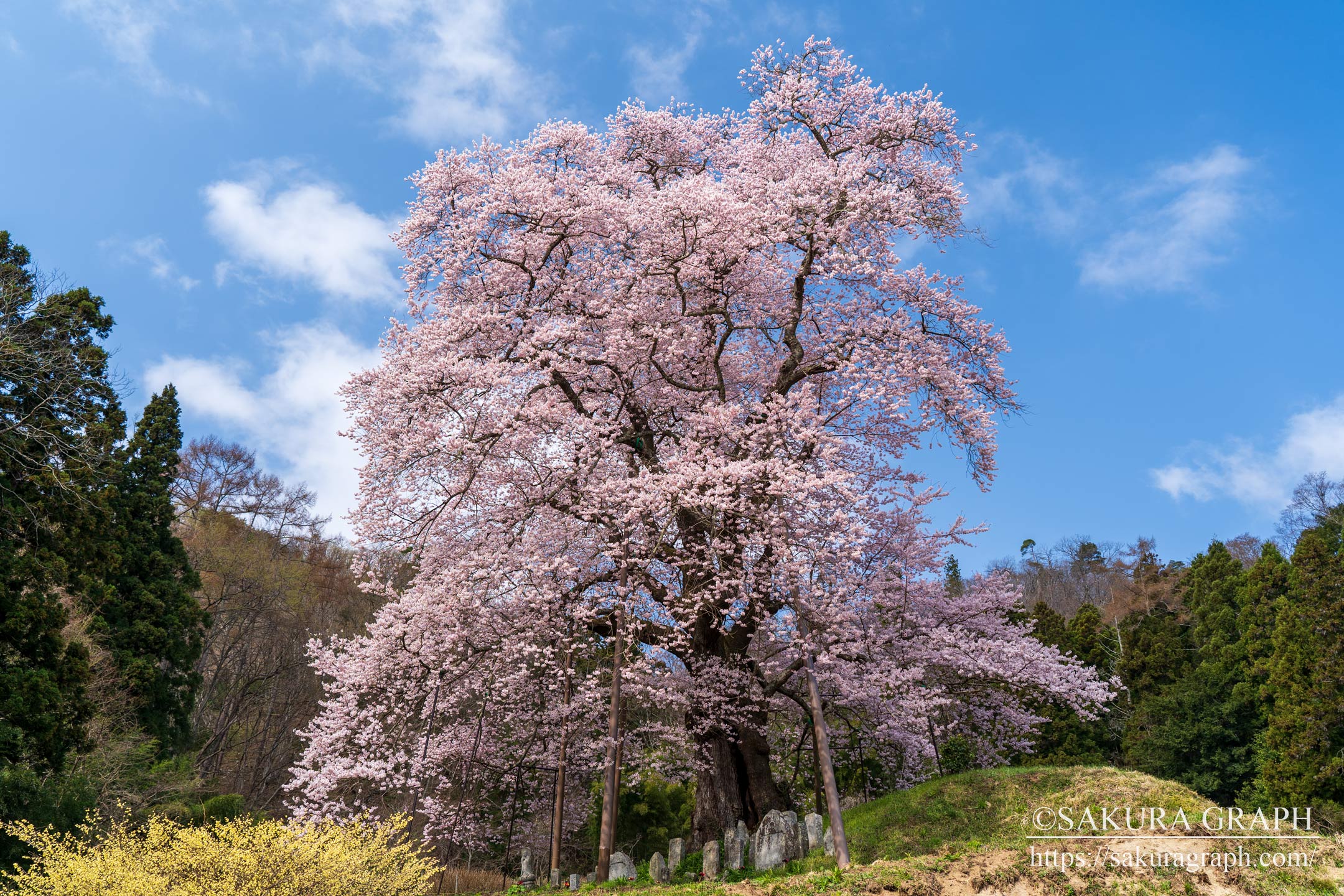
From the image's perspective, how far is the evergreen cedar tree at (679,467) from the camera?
12836 millimetres

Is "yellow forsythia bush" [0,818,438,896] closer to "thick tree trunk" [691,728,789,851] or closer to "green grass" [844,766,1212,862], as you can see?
"thick tree trunk" [691,728,789,851]

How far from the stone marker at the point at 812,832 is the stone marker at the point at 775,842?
A: 0.17m

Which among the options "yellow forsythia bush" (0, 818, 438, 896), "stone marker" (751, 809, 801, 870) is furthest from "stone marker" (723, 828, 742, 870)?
"yellow forsythia bush" (0, 818, 438, 896)

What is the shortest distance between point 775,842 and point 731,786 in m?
2.97

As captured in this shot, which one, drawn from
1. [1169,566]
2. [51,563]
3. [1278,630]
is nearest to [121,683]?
[51,563]

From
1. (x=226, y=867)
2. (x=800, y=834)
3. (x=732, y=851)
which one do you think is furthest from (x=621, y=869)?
(x=226, y=867)

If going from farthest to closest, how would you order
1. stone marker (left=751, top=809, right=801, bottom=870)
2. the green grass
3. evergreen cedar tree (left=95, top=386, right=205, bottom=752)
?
evergreen cedar tree (left=95, top=386, right=205, bottom=752) < stone marker (left=751, top=809, right=801, bottom=870) < the green grass

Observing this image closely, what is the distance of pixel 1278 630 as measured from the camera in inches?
920

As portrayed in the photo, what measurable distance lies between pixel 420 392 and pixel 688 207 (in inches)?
209

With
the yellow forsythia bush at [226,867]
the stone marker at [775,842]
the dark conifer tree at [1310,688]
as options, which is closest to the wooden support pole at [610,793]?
the stone marker at [775,842]

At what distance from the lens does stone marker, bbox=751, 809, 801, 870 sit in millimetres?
10898

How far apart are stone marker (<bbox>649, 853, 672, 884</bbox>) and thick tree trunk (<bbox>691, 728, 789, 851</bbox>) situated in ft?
6.52

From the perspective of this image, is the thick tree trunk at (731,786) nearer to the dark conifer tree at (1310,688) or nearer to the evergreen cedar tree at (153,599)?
the evergreen cedar tree at (153,599)

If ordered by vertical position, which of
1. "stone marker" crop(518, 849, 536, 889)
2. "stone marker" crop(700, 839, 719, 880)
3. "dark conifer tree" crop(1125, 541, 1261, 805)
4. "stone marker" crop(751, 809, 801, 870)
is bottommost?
"stone marker" crop(518, 849, 536, 889)
